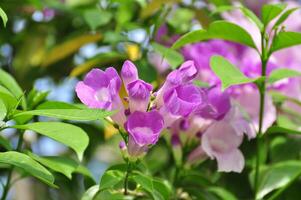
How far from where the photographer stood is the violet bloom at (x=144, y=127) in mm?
857

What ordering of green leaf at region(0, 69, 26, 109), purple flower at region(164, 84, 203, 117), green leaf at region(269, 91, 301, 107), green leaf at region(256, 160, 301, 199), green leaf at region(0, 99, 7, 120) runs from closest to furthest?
1. green leaf at region(0, 99, 7, 120)
2. purple flower at region(164, 84, 203, 117)
3. green leaf at region(0, 69, 26, 109)
4. green leaf at region(256, 160, 301, 199)
5. green leaf at region(269, 91, 301, 107)

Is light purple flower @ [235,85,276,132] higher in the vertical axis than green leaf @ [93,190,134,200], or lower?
lower

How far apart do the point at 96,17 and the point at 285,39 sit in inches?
19.3

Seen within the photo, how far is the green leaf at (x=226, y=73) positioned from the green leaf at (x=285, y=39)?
0.09 m

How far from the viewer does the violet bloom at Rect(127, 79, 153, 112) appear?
2.84 feet

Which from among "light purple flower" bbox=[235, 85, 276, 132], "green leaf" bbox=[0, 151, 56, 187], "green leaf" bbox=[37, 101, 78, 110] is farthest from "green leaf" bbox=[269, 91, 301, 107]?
"green leaf" bbox=[0, 151, 56, 187]

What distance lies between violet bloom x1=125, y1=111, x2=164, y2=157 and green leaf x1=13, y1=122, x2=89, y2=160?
7 cm

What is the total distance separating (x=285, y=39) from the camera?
3.44 ft

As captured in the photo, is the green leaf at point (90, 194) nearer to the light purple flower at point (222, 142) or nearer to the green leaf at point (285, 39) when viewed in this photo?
the light purple flower at point (222, 142)

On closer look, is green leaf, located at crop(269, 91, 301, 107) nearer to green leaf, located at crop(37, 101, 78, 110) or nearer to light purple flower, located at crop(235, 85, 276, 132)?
light purple flower, located at crop(235, 85, 276, 132)

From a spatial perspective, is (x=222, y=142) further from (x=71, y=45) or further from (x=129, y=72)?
(x=71, y=45)

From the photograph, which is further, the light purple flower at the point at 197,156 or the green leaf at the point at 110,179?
the light purple flower at the point at 197,156

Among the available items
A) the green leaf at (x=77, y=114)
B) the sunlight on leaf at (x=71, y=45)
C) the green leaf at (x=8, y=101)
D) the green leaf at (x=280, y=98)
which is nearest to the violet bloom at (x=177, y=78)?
the green leaf at (x=77, y=114)

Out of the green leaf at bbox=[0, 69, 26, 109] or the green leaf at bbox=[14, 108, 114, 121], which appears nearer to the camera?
the green leaf at bbox=[14, 108, 114, 121]
